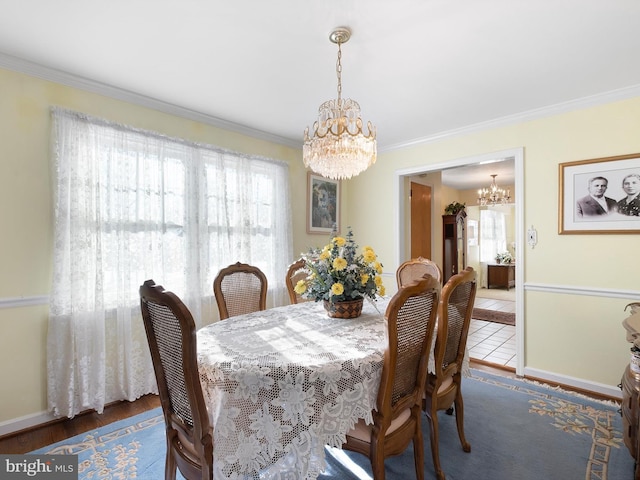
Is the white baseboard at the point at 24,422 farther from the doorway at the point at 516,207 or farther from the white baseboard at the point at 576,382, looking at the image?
the white baseboard at the point at 576,382

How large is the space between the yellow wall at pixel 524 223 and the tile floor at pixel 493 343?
1.62ft

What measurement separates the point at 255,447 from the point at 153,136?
257 cm

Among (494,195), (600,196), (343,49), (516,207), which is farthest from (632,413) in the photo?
(494,195)

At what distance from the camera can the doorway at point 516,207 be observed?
10.4 ft

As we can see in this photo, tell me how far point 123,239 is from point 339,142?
6.12ft

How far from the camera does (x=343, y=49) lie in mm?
2049

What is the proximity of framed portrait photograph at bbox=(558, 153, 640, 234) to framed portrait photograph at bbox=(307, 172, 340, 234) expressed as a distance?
2.32m

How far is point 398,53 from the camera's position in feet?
6.88

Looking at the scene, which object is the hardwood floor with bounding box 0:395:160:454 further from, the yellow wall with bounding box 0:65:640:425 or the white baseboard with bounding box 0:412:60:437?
the yellow wall with bounding box 0:65:640:425

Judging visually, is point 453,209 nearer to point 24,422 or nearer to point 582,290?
point 582,290

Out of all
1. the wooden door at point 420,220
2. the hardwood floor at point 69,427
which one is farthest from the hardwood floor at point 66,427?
the wooden door at point 420,220

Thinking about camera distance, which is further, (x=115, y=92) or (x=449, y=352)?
(x=115, y=92)

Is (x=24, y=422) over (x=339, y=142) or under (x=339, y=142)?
under

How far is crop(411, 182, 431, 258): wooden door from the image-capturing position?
15.9 feet
